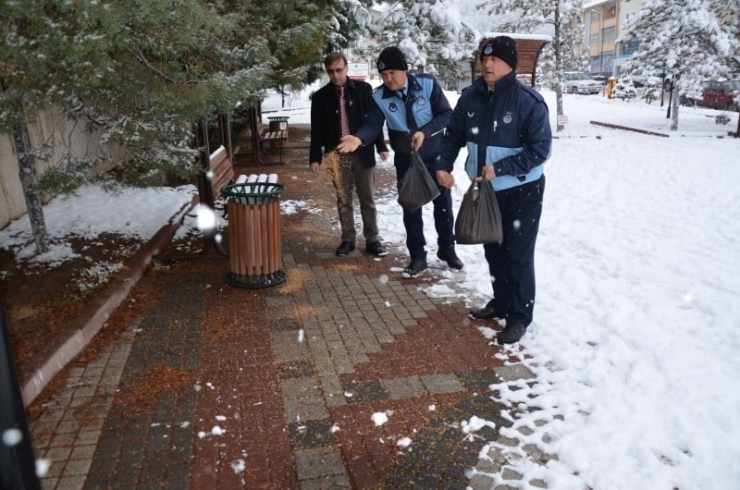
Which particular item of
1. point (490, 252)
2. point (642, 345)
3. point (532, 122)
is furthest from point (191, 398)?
point (642, 345)

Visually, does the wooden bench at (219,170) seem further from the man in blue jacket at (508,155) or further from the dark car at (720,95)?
the dark car at (720,95)

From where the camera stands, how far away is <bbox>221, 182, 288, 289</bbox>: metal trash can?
506 centimetres

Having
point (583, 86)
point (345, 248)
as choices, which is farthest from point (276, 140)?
point (583, 86)

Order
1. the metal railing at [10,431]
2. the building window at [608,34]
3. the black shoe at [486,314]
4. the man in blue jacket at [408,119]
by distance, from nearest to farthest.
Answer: the metal railing at [10,431], the black shoe at [486,314], the man in blue jacket at [408,119], the building window at [608,34]

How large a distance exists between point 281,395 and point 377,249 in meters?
2.90

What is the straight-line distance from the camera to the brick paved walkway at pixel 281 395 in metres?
2.88

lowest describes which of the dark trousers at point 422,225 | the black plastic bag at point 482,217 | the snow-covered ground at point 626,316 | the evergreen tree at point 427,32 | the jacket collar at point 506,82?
the snow-covered ground at point 626,316

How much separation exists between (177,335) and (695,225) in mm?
6287

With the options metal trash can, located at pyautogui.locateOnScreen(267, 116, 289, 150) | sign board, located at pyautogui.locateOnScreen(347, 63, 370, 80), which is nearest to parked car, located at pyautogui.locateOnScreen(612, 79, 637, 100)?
sign board, located at pyautogui.locateOnScreen(347, 63, 370, 80)

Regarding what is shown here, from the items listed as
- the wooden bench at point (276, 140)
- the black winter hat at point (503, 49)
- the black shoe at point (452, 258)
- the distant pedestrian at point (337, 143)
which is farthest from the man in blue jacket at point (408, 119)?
the wooden bench at point (276, 140)

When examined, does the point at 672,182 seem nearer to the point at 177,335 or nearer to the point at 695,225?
the point at 695,225

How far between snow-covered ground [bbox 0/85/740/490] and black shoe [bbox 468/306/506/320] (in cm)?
12

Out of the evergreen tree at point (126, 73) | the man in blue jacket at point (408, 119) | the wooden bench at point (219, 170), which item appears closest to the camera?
the evergreen tree at point (126, 73)

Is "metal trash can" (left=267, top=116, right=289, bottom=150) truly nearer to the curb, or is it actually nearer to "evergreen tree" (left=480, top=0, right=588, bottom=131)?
the curb
